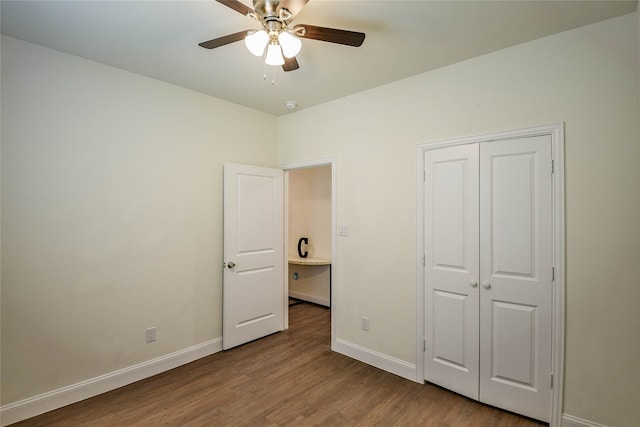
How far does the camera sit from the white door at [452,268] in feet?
7.87

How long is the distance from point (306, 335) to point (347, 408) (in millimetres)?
1418

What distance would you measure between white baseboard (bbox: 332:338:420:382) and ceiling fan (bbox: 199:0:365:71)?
8.61 ft

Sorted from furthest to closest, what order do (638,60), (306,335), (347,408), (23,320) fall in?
(306,335) → (347,408) → (23,320) → (638,60)

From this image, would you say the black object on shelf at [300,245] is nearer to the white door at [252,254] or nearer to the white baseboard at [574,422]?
the white door at [252,254]

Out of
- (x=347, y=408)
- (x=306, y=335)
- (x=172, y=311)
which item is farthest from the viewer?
(x=306, y=335)

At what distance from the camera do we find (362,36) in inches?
66.4

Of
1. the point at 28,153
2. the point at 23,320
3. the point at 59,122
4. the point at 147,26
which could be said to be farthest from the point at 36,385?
the point at 147,26

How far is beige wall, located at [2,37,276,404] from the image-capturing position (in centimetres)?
216

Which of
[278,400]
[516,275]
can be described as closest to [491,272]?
[516,275]

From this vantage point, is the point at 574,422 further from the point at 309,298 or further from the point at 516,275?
the point at 309,298

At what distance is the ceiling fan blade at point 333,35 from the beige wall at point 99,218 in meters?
1.85

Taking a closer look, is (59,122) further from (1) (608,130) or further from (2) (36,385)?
(1) (608,130)

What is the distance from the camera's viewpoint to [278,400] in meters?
2.40

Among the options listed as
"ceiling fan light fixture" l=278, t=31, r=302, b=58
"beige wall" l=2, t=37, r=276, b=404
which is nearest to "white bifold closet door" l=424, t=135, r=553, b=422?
"ceiling fan light fixture" l=278, t=31, r=302, b=58
